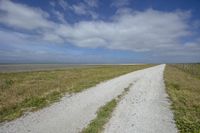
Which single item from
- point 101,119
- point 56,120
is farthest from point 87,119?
→ point 56,120

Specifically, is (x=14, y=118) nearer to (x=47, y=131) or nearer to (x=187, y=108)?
(x=47, y=131)

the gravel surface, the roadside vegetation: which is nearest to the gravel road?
the gravel surface

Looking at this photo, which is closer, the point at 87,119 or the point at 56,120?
the point at 56,120

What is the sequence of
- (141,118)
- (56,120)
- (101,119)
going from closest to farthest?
(56,120)
(101,119)
(141,118)

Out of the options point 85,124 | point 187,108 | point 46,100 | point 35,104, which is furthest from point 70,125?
point 187,108

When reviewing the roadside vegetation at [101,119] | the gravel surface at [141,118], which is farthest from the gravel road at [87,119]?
the roadside vegetation at [101,119]

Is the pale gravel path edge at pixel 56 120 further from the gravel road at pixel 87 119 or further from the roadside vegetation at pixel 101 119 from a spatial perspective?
the roadside vegetation at pixel 101 119

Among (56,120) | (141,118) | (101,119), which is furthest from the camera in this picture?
(141,118)

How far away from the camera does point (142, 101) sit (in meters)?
10.5

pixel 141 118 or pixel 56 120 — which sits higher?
pixel 56 120

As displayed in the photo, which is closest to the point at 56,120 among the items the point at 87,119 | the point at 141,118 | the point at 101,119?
the point at 87,119

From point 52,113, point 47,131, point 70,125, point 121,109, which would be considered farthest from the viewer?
point 121,109

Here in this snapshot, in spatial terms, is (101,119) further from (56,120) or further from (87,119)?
(56,120)

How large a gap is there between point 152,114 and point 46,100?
680 centimetres
